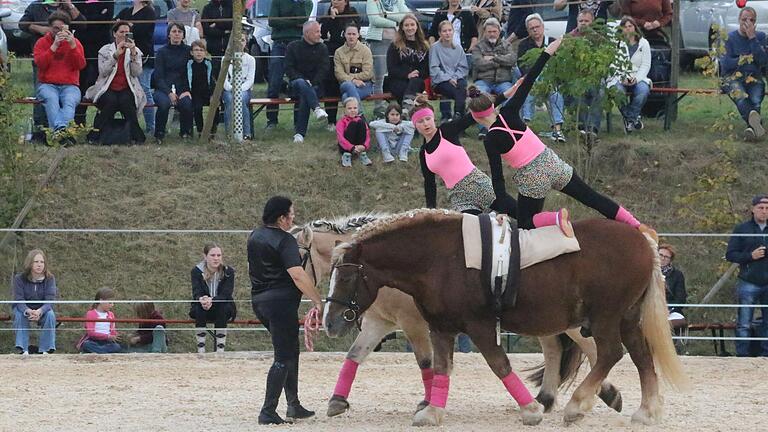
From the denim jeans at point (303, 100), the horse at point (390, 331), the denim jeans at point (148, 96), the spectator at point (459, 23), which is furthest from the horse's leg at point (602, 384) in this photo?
the denim jeans at point (148, 96)

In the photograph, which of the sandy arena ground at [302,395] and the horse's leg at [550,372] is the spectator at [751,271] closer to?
the sandy arena ground at [302,395]

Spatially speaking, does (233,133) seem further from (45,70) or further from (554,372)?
(554,372)

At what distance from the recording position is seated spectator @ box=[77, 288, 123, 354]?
1315 cm

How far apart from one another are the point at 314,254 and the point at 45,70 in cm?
732

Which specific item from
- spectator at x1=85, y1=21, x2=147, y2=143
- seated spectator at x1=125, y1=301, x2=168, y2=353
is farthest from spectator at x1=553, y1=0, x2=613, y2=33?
seated spectator at x1=125, y1=301, x2=168, y2=353

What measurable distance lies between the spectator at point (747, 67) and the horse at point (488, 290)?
24.8 ft

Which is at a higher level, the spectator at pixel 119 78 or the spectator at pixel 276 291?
the spectator at pixel 119 78

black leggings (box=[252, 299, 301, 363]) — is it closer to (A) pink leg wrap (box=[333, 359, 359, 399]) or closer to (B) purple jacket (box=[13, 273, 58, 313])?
(A) pink leg wrap (box=[333, 359, 359, 399])

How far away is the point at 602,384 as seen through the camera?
979 centimetres

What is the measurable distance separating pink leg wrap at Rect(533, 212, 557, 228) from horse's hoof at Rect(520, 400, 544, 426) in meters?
1.24

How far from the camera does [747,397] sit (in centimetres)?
1071

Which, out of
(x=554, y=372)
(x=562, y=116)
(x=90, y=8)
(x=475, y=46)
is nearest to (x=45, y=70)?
(x=90, y=8)

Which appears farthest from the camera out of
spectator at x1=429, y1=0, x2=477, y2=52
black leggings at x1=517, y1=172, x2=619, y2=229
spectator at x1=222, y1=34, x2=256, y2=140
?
spectator at x1=429, y1=0, x2=477, y2=52

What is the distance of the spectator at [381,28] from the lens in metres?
17.9
